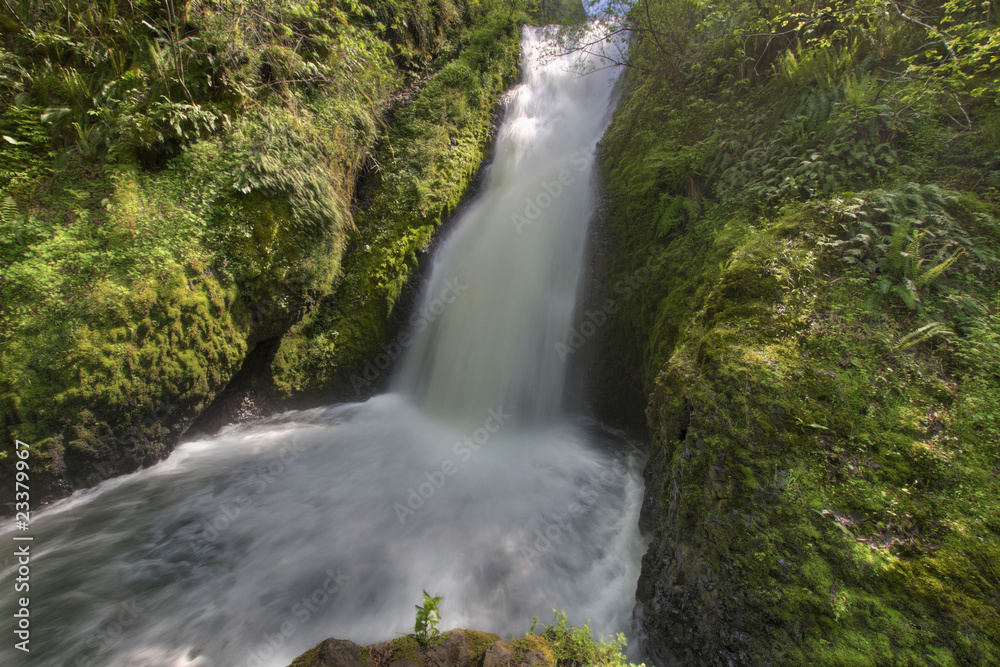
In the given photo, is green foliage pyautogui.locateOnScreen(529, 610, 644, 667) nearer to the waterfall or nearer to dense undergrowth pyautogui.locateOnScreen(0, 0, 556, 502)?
the waterfall

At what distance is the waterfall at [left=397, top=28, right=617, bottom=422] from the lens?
7246mm

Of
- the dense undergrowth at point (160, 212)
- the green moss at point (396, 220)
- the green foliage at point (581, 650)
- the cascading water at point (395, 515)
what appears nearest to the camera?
the green foliage at point (581, 650)

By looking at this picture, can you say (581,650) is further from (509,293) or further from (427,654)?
(509,293)

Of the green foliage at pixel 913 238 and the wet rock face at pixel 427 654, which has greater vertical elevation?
the green foliage at pixel 913 238

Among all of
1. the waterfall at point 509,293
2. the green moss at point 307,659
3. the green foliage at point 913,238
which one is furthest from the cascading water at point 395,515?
the green foliage at point 913,238

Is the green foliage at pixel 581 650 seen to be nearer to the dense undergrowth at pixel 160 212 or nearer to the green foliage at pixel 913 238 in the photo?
the green foliage at pixel 913 238

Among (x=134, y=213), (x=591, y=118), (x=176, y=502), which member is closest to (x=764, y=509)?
(x=176, y=502)

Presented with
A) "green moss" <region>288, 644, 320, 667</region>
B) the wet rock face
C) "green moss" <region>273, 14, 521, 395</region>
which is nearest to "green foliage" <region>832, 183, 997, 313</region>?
the wet rock face

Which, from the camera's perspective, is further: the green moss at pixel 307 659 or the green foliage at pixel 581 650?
the green foliage at pixel 581 650

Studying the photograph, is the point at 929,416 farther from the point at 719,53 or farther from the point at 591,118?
the point at 591,118

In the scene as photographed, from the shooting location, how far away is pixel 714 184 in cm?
570

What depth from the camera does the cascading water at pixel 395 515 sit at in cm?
363

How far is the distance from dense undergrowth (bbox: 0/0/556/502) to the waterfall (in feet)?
4.35

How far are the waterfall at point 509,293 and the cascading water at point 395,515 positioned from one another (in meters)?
0.04
